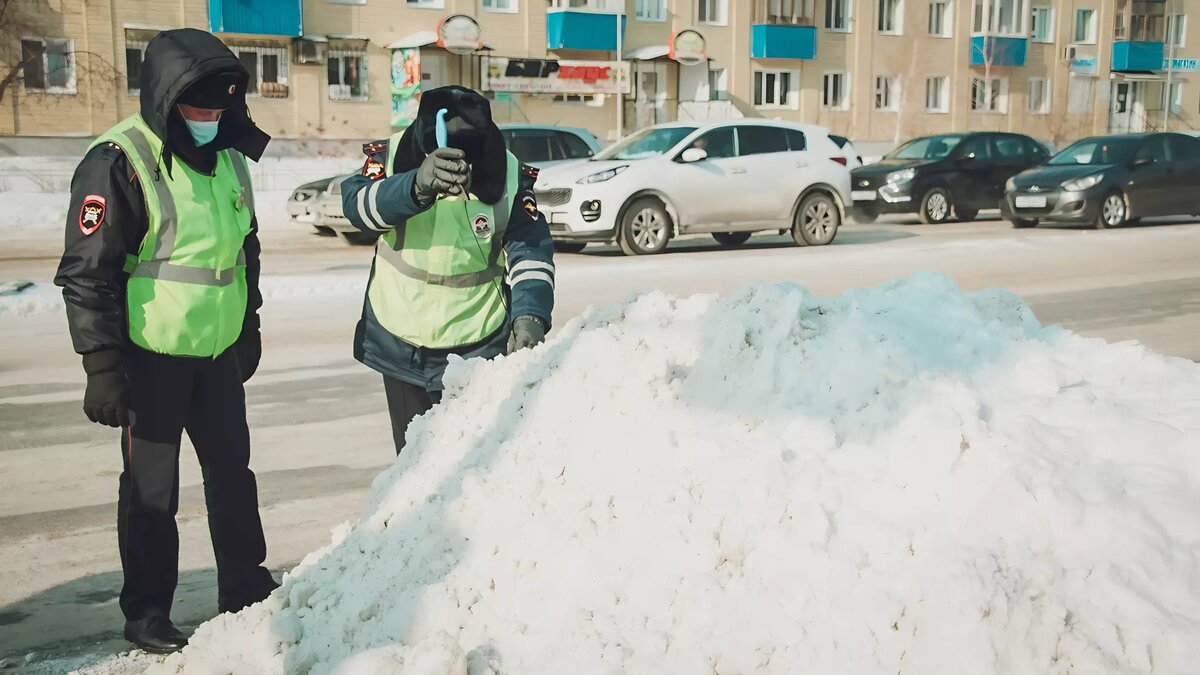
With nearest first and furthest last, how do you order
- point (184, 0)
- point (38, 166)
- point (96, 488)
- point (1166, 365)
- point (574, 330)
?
point (1166, 365), point (574, 330), point (96, 488), point (38, 166), point (184, 0)

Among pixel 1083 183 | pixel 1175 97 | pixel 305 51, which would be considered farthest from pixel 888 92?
pixel 1083 183

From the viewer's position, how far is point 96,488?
5.62 meters

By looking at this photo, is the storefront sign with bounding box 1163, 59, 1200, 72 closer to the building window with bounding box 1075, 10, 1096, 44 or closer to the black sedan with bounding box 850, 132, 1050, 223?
the building window with bounding box 1075, 10, 1096, 44

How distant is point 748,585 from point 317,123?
3394cm

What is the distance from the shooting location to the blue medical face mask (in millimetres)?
3697

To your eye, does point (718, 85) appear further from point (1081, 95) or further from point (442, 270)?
point (442, 270)

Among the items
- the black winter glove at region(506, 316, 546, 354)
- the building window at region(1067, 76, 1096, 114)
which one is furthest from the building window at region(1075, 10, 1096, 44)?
the black winter glove at region(506, 316, 546, 354)

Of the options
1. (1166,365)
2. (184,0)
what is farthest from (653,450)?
(184,0)

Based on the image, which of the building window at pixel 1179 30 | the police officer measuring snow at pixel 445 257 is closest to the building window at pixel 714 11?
the building window at pixel 1179 30

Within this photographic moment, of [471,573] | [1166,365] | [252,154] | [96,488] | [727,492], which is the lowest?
[96,488]

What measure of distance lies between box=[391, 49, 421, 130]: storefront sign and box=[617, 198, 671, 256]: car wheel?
2066cm

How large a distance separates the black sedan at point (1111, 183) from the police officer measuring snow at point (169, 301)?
17.5m

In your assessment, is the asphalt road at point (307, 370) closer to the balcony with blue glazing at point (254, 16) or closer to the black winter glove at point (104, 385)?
the black winter glove at point (104, 385)

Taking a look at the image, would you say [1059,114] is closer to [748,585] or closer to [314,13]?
[314,13]
